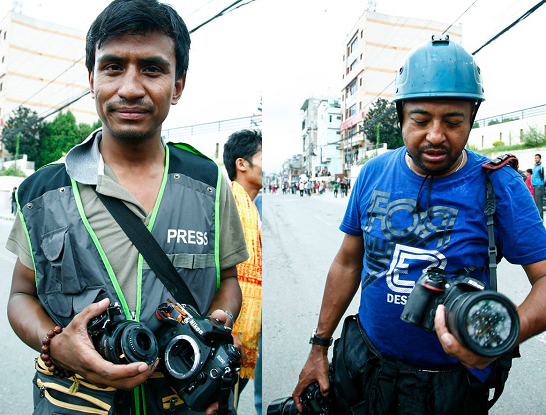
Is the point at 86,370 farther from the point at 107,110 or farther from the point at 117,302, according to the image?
the point at 107,110

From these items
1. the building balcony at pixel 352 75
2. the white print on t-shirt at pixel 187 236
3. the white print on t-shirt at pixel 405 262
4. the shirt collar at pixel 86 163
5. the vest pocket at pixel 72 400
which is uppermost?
the building balcony at pixel 352 75

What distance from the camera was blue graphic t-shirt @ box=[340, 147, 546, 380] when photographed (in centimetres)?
131

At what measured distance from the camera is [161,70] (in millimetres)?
1352

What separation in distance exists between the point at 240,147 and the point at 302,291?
4.44ft

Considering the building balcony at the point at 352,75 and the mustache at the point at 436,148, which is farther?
the building balcony at the point at 352,75

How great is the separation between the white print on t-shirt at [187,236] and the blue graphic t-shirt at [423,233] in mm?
535

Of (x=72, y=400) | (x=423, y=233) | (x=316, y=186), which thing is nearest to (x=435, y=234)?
(x=423, y=233)

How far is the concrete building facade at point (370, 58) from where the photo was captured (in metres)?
1.88

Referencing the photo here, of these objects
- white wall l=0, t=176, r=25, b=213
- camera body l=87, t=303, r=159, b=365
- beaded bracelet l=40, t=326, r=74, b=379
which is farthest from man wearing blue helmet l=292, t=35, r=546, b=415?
white wall l=0, t=176, r=25, b=213

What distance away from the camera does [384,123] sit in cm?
208

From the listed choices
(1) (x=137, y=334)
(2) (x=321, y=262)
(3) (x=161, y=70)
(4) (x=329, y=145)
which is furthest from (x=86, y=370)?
(2) (x=321, y=262)

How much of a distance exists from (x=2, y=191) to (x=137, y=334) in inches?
530

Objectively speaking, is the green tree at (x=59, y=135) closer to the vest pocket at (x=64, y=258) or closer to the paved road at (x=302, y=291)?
the paved road at (x=302, y=291)

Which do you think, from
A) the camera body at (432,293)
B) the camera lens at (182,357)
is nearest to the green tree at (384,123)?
the camera body at (432,293)
